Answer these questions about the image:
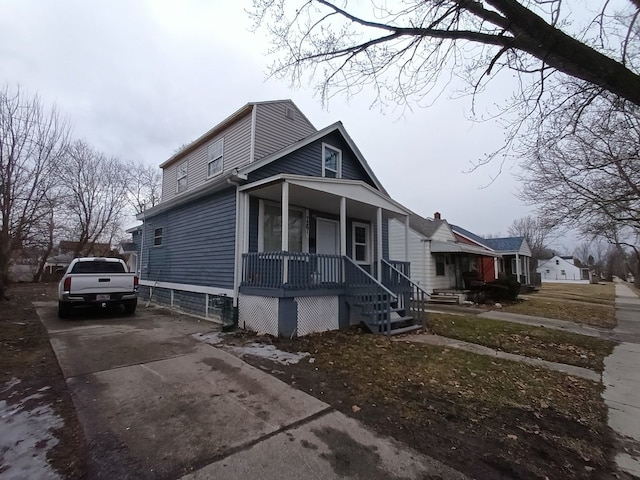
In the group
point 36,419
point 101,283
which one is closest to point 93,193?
point 101,283

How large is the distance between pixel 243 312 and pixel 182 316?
3153 millimetres

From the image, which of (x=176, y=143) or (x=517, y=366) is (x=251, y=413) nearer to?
(x=517, y=366)

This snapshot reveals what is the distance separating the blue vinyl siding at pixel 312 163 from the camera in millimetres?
9256

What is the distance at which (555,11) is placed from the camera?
4680mm

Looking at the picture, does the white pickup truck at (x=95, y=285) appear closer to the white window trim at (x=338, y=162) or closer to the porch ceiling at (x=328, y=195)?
the porch ceiling at (x=328, y=195)

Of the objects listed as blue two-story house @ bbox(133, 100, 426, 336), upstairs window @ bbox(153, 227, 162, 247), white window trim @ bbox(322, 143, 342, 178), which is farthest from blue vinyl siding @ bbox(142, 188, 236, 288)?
white window trim @ bbox(322, 143, 342, 178)

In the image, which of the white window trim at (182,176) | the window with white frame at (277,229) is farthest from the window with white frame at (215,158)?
the window with white frame at (277,229)

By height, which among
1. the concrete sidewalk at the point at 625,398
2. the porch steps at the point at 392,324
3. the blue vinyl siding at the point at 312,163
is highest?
the blue vinyl siding at the point at 312,163

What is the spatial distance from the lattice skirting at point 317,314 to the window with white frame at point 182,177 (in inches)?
339

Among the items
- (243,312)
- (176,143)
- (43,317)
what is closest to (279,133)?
(243,312)

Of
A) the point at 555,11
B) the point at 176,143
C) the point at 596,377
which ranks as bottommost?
the point at 596,377

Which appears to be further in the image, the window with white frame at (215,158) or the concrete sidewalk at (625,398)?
the window with white frame at (215,158)

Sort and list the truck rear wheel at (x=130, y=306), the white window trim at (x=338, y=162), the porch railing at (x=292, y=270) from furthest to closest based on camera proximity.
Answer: the white window trim at (x=338, y=162), the truck rear wheel at (x=130, y=306), the porch railing at (x=292, y=270)

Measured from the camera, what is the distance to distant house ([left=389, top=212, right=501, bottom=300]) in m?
17.5
